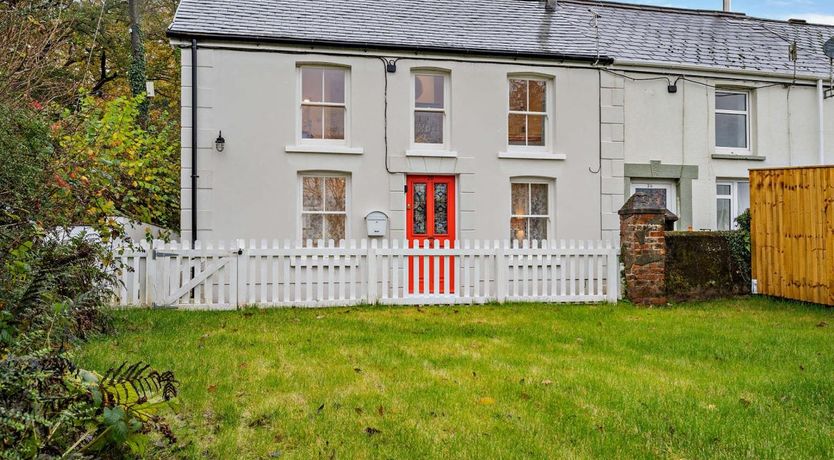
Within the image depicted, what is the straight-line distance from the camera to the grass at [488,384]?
334 centimetres

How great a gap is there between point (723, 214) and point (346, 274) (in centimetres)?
929

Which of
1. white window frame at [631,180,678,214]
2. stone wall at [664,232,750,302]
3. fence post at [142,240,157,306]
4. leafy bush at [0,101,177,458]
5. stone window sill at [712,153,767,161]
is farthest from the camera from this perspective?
stone window sill at [712,153,767,161]

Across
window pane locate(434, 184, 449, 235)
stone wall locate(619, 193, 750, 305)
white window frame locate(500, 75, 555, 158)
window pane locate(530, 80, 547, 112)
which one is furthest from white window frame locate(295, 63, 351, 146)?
stone wall locate(619, 193, 750, 305)

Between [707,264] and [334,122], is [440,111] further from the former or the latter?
[707,264]

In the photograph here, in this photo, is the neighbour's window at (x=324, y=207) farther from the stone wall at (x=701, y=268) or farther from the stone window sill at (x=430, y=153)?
the stone wall at (x=701, y=268)

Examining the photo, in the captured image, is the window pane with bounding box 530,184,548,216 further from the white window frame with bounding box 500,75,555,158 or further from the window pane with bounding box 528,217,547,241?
the white window frame with bounding box 500,75,555,158

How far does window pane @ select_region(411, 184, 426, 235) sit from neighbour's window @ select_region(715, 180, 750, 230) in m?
7.19

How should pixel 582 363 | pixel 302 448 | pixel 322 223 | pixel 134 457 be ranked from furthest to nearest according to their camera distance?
pixel 322 223 → pixel 582 363 → pixel 302 448 → pixel 134 457

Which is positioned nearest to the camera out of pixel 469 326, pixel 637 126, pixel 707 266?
pixel 469 326

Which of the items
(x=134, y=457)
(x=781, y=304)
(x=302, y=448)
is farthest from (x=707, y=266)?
(x=134, y=457)

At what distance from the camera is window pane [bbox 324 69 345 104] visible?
36.7 feet

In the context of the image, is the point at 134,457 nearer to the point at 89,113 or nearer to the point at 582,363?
the point at 582,363

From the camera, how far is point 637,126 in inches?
492

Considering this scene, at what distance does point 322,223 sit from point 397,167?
1860mm
